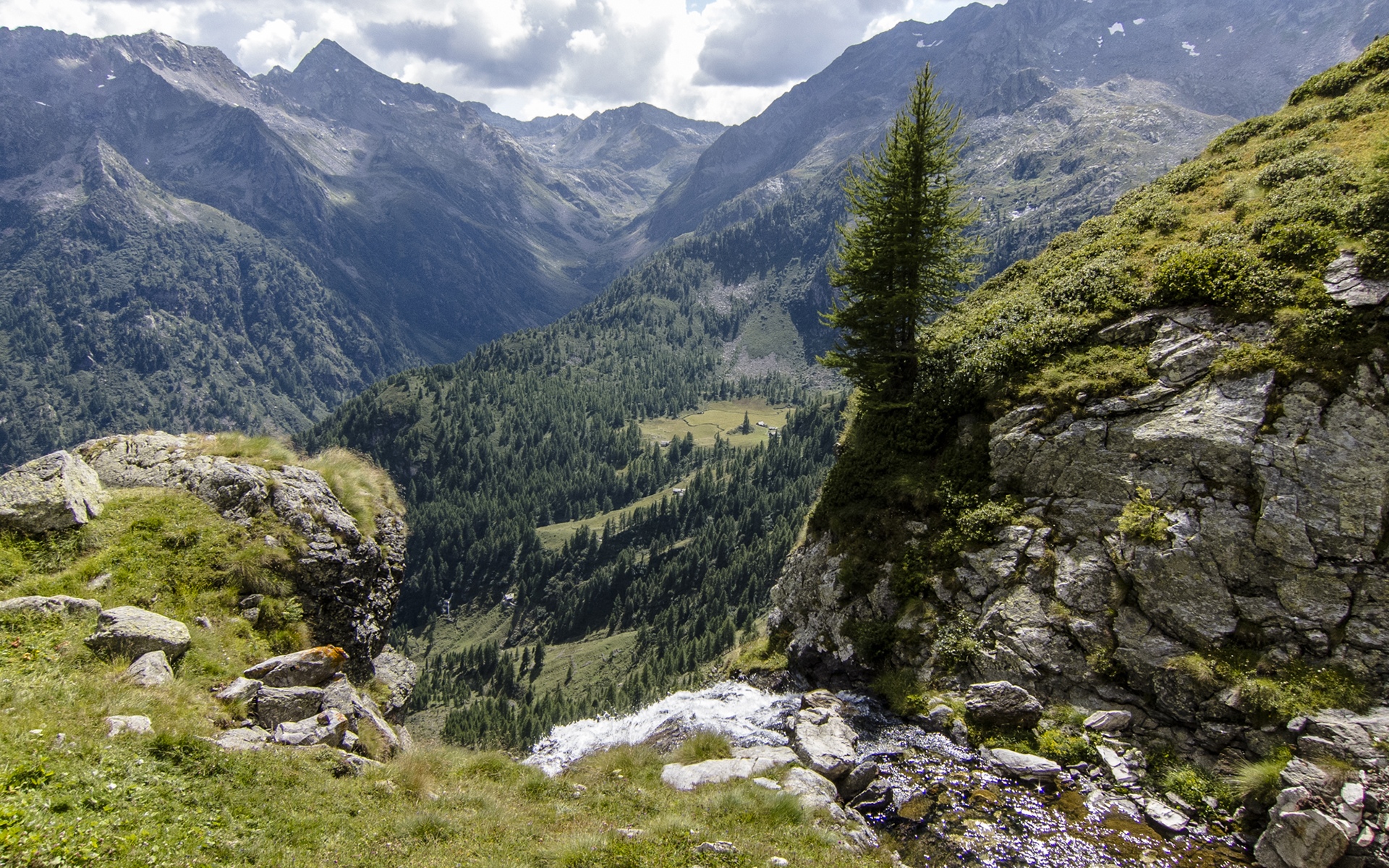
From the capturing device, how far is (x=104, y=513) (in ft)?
60.8

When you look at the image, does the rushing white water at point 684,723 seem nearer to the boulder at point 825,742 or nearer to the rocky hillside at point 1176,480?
the boulder at point 825,742

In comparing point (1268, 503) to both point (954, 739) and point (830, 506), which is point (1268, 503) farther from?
point (830, 506)

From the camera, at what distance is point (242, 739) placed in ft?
45.1

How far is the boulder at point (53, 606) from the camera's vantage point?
14383 millimetres

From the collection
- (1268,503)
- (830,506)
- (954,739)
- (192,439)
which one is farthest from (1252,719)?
(192,439)

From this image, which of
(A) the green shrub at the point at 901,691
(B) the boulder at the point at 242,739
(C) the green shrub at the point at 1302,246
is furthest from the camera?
(A) the green shrub at the point at 901,691

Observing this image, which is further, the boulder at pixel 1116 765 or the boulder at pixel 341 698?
the boulder at pixel 341 698

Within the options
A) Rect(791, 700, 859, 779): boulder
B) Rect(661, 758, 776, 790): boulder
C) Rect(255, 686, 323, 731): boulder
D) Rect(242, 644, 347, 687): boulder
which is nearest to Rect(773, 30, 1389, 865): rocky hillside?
Rect(791, 700, 859, 779): boulder

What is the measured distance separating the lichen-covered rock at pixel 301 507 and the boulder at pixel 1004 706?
66.2 feet

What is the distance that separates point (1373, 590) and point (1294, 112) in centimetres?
2311

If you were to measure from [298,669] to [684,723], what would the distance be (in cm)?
1243

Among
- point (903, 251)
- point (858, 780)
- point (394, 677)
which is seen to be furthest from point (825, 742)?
point (903, 251)

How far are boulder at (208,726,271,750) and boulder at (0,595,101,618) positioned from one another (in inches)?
208

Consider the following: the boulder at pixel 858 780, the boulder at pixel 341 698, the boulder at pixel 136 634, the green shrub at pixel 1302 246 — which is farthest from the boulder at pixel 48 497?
the green shrub at pixel 1302 246
